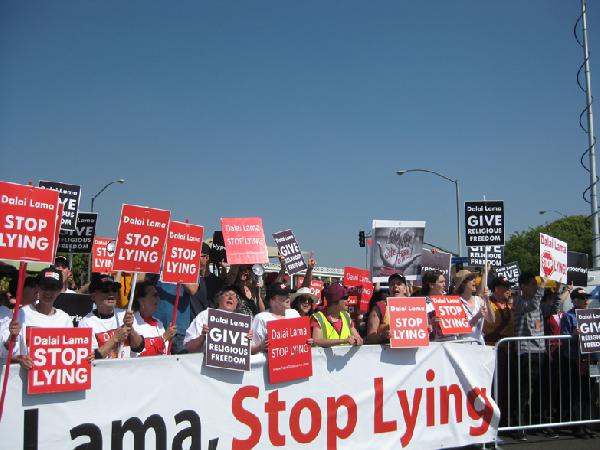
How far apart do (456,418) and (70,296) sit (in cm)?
452

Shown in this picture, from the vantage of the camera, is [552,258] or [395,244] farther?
[395,244]

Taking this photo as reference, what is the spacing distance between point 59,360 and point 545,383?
18.8 ft

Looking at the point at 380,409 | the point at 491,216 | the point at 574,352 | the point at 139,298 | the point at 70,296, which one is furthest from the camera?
the point at 491,216

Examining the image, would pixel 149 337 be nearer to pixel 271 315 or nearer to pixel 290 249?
pixel 271 315

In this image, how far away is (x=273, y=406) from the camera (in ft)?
20.0

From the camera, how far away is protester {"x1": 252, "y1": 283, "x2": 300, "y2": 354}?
6.11 metres

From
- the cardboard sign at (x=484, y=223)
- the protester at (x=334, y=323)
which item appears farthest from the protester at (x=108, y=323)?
the cardboard sign at (x=484, y=223)

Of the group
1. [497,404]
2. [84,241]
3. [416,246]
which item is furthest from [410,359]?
[84,241]

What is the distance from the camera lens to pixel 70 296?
7.79 metres

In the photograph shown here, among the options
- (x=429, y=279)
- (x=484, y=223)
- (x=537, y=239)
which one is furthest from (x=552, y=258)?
(x=537, y=239)

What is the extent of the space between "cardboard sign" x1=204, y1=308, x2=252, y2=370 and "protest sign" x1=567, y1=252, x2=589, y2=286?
8803 millimetres

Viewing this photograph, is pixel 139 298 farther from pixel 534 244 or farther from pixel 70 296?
pixel 534 244

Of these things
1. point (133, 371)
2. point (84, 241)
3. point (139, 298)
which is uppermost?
point (84, 241)

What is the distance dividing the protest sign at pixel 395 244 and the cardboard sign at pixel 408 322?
5.08m
